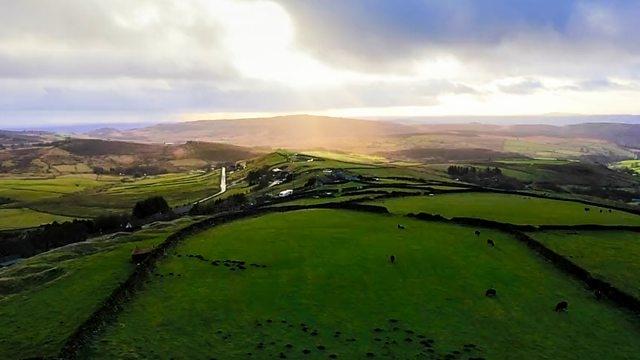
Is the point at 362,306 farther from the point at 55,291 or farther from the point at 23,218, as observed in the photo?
the point at 23,218

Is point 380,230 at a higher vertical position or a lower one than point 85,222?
higher

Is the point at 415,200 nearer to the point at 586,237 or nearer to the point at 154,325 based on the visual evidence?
the point at 586,237

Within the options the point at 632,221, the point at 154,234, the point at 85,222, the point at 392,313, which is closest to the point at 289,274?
the point at 392,313

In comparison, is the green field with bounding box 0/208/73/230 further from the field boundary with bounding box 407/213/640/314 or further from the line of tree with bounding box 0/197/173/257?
the field boundary with bounding box 407/213/640/314

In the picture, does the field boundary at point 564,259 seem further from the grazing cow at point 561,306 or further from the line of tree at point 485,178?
the line of tree at point 485,178

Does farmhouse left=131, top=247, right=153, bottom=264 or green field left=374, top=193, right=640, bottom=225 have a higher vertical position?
green field left=374, top=193, right=640, bottom=225

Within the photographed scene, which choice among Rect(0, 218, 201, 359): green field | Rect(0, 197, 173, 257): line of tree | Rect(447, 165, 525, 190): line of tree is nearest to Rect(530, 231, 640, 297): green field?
Rect(0, 218, 201, 359): green field
